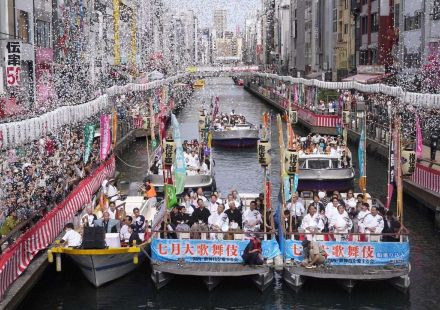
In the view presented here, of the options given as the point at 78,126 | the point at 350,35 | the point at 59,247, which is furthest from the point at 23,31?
the point at 350,35

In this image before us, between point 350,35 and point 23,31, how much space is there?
189 ft

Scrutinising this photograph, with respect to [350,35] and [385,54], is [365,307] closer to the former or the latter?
[385,54]

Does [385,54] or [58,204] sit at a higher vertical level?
[385,54]

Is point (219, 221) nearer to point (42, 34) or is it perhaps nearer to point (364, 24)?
point (42, 34)

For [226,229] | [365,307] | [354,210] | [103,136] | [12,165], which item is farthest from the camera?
[103,136]

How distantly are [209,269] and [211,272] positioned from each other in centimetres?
32

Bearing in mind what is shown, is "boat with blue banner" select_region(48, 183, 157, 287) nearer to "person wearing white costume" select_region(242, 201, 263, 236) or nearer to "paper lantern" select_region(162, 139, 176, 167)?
"person wearing white costume" select_region(242, 201, 263, 236)

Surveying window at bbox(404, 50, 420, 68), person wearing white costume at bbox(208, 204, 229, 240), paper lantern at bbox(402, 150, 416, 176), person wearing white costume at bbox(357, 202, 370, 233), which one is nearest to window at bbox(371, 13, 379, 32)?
window at bbox(404, 50, 420, 68)

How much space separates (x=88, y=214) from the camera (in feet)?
89.3

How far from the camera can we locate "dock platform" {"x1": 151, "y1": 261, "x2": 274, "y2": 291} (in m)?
24.2

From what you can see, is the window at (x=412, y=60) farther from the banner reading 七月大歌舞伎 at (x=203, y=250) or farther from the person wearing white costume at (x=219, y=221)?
the banner reading 七月大歌舞伎 at (x=203, y=250)

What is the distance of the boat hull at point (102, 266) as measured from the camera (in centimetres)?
2490

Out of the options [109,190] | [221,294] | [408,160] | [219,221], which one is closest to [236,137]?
[109,190]

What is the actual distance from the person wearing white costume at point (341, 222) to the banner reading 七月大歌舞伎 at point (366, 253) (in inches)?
46.2
